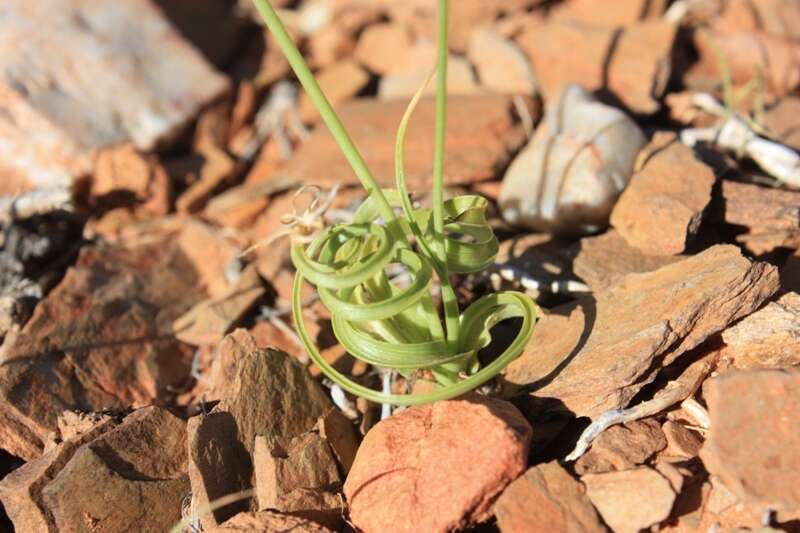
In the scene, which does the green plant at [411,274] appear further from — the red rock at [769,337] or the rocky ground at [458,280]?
the red rock at [769,337]

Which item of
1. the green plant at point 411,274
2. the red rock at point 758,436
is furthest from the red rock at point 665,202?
the red rock at point 758,436

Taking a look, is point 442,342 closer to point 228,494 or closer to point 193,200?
point 228,494

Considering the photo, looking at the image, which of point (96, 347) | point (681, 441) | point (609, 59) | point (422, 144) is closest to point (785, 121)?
point (609, 59)

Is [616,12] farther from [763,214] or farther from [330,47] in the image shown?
[763,214]

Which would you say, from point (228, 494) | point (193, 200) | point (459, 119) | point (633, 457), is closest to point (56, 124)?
point (193, 200)

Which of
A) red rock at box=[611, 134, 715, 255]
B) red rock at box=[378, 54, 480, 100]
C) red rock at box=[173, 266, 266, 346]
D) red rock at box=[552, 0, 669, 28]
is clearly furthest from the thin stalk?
red rock at box=[552, 0, 669, 28]
